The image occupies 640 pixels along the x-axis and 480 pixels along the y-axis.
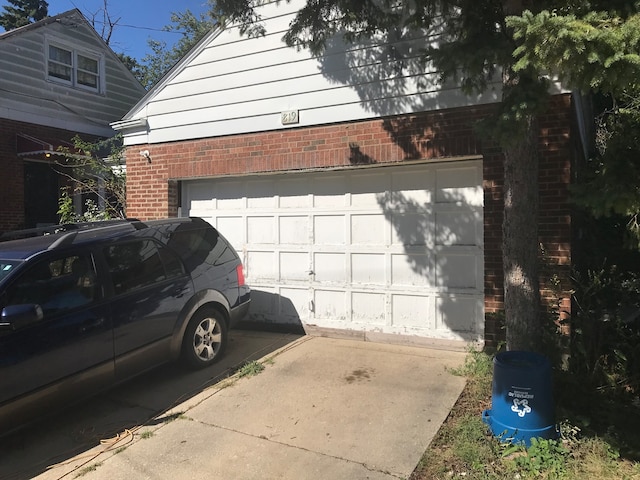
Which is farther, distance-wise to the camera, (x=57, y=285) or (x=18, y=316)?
(x=57, y=285)

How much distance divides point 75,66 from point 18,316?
1155 centimetres

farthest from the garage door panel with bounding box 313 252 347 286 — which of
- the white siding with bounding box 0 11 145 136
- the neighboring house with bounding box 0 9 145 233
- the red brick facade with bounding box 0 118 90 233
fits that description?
the white siding with bounding box 0 11 145 136

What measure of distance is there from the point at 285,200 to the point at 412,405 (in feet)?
11.7

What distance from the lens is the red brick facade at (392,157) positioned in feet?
16.0

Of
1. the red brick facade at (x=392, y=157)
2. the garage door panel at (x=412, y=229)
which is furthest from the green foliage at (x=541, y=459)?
the garage door panel at (x=412, y=229)

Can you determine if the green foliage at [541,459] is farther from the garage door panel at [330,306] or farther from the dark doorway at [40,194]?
the dark doorway at [40,194]

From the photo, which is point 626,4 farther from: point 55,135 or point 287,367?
point 55,135

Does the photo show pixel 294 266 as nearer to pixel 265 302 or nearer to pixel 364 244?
pixel 265 302

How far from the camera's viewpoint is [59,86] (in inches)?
478

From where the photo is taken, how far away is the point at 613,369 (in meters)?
4.75

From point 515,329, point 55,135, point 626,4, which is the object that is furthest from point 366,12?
point 55,135

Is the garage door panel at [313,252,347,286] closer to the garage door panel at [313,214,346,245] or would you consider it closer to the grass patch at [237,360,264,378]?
the garage door panel at [313,214,346,245]

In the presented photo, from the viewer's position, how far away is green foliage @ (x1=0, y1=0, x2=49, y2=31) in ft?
81.0

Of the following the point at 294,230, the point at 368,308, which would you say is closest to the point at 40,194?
the point at 294,230
